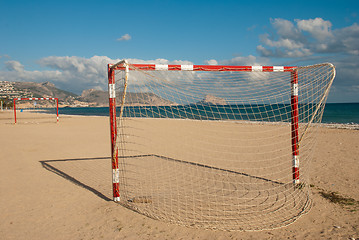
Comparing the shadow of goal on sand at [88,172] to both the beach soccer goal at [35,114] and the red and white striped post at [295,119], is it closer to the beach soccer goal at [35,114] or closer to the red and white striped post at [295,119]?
the red and white striped post at [295,119]

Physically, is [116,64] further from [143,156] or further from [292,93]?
[143,156]

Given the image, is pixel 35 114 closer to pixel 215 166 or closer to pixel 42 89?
pixel 215 166

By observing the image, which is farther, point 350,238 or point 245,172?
point 245,172

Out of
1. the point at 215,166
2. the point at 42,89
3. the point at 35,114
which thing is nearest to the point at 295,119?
the point at 215,166

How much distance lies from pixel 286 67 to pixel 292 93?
0.58 m

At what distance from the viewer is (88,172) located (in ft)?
20.3

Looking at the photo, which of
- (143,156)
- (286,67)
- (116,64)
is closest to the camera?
(116,64)

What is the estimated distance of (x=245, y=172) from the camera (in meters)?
6.12

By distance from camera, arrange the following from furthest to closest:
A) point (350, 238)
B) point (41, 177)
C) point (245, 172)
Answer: point (245, 172)
point (41, 177)
point (350, 238)

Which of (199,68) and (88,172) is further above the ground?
(199,68)

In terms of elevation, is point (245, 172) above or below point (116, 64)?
below

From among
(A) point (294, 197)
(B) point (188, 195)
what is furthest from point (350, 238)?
(B) point (188, 195)

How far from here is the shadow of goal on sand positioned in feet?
16.4

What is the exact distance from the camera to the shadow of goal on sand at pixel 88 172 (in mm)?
5004
